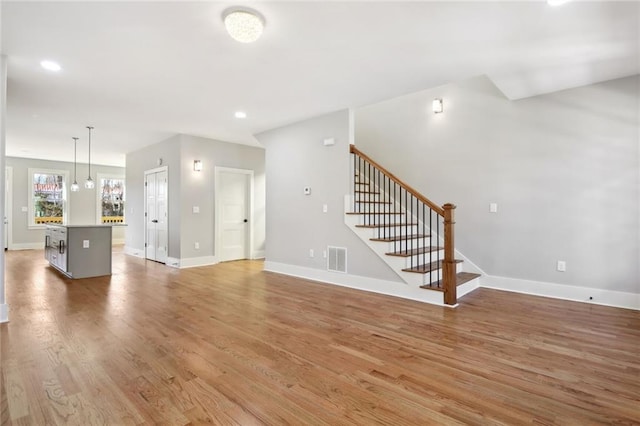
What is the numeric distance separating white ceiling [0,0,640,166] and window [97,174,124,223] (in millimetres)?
6183

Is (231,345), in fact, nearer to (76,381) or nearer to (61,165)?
(76,381)

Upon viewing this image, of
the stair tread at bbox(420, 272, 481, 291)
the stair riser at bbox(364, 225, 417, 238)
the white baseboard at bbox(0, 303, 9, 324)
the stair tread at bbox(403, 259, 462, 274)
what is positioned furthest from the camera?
the stair riser at bbox(364, 225, 417, 238)

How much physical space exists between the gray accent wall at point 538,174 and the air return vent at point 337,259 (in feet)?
5.81

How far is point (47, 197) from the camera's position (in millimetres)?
9602

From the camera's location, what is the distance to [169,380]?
2.09 meters

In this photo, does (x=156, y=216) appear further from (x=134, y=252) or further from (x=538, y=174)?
(x=538, y=174)

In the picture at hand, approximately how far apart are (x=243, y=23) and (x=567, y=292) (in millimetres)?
4730

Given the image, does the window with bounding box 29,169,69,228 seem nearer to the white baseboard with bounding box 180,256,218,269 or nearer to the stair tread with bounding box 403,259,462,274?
the white baseboard with bounding box 180,256,218,269

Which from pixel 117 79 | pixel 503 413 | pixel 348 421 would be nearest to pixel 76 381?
pixel 348 421

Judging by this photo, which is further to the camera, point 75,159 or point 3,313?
point 75,159

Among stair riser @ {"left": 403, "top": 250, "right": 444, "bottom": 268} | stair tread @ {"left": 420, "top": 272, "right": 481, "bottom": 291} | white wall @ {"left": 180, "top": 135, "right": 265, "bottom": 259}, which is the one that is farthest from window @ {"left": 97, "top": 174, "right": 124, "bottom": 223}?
stair tread @ {"left": 420, "top": 272, "right": 481, "bottom": 291}

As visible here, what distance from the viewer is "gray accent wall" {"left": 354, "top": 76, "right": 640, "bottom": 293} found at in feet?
12.2

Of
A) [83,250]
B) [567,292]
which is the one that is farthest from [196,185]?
[567,292]

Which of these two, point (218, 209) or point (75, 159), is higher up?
point (75, 159)
